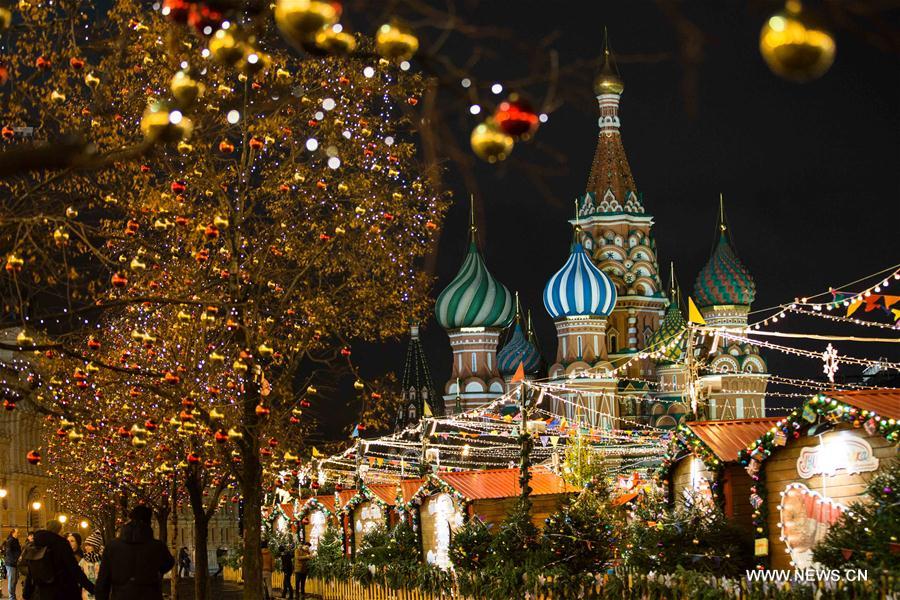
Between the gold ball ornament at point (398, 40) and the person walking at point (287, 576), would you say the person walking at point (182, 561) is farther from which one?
the gold ball ornament at point (398, 40)

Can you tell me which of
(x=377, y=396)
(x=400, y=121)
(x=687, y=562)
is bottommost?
(x=687, y=562)

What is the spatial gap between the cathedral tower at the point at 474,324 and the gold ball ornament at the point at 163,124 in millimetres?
97461

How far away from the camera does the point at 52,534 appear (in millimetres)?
13016

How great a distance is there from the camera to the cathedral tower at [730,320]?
103188 millimetres

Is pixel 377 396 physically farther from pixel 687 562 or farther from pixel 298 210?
pixel 687 562

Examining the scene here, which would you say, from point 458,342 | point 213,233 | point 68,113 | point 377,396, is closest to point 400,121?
point 377,396

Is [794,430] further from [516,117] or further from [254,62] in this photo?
[516,117]

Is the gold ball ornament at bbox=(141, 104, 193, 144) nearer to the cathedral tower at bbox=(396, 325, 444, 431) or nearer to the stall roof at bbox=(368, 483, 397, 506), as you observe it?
the stall roof at bbox=(368, 483, 397, 506)

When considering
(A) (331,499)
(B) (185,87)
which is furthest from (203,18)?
(A) (331,499)

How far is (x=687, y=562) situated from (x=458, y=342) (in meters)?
85.3

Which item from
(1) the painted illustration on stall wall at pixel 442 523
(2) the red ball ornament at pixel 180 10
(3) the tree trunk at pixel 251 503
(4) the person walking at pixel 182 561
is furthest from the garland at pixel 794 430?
(4) the person walking at pixel 182 561

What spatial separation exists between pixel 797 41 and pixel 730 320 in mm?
103922

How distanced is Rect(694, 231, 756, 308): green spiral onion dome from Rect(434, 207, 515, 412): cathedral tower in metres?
15.5

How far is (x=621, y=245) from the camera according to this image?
10506 cm
